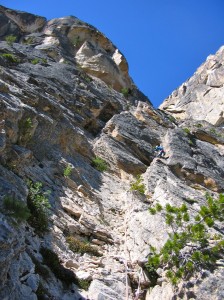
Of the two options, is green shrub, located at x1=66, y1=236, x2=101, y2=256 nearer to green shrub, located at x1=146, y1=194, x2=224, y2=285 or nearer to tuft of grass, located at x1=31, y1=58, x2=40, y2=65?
green shrub, located at x1=146, y1=194, x2=224, y2=285

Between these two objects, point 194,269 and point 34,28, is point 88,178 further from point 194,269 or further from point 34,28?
point 34,28

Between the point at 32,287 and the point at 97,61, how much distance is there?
37040mm

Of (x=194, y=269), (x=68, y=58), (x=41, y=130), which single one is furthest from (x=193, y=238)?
(x=68, y=58)

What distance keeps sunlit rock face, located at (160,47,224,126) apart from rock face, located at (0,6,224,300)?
1254 centimetres

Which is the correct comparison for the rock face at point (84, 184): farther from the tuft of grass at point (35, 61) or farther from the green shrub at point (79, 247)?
the tuft of grass at point (35, 61)

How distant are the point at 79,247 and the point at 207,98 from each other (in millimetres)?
44051

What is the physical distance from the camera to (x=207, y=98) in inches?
2085

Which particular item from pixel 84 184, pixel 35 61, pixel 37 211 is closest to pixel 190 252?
pixel 37 211

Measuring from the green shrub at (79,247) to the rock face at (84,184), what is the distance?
0.04m

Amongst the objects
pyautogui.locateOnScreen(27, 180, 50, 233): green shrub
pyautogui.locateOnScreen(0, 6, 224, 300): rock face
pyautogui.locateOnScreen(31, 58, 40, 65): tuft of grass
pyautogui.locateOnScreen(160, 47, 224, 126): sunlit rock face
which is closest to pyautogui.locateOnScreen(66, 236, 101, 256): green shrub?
pyautogui.locateOnScreen(0, 6, 224, 300): rock face

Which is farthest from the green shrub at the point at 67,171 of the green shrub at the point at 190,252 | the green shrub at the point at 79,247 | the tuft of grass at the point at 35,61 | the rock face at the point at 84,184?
the tuft of grass at the point at 35,61

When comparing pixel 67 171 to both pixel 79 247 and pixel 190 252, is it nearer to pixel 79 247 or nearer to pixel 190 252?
pixel 79 247

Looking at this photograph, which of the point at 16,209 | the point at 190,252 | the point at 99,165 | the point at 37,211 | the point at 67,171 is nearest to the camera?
the point at 16,209

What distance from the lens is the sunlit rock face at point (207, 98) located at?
50022 millimetres
